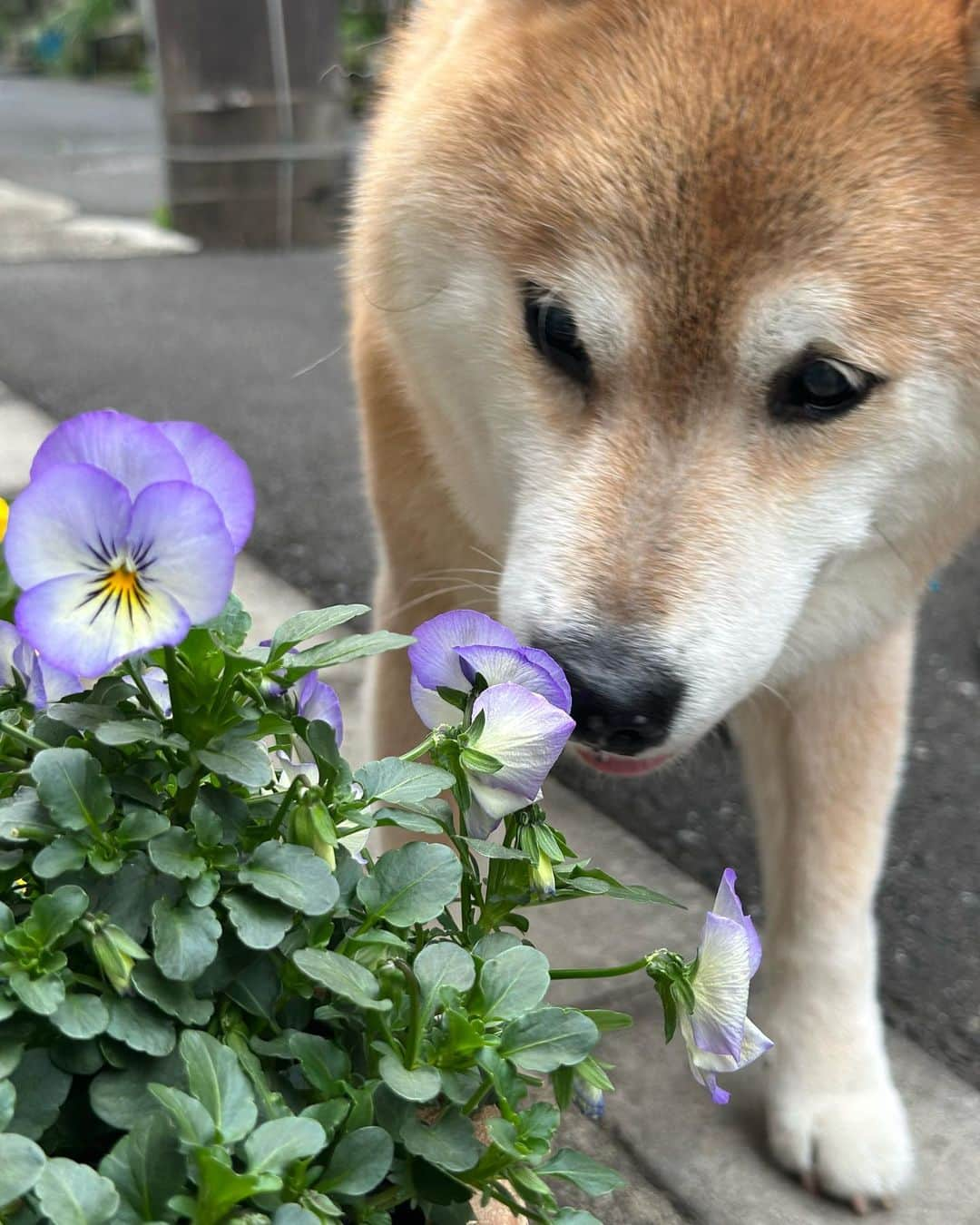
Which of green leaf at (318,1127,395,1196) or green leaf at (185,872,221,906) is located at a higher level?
green leaf at (185,872,221,906)

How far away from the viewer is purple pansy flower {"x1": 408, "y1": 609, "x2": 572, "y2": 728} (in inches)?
27.5

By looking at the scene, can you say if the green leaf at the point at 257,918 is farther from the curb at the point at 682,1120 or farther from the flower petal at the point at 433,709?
the curb at the point at 682,1120

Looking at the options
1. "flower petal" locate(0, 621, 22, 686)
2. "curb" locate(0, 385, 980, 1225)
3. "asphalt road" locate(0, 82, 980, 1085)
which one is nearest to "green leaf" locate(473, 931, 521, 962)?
"flower petal" locate(0, 621, 22, 686)

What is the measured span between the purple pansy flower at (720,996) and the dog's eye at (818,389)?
64 cm

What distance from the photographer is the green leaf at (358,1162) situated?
585 millimetres

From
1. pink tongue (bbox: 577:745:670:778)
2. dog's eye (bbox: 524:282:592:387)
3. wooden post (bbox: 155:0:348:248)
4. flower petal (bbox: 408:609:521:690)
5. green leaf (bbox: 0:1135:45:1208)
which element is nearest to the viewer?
green leaf (bbox: 0:1135:45:1208)

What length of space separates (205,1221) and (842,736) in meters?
1.20

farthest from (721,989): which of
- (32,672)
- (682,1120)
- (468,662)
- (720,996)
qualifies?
(682,1120)

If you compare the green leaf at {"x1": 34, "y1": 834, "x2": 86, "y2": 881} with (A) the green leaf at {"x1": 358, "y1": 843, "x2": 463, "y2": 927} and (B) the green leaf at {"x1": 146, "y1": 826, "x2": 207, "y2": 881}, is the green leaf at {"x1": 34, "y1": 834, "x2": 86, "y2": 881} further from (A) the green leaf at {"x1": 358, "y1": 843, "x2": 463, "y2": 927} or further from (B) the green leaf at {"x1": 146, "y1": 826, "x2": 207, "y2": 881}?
(A) the green leaf at {"x1": 358, "y1": 843, "x2": 463, "y2": 927}

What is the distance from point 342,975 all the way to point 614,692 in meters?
0.54

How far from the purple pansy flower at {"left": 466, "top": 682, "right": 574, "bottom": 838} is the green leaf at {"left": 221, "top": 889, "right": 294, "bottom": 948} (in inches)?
4.6

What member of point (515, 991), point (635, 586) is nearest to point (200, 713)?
point (515, 991)

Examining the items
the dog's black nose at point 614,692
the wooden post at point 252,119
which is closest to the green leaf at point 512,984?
the dog's black nose at point 614,692

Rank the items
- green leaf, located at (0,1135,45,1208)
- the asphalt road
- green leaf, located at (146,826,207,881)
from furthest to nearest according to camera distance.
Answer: the asphalt road
green leaf, located at (146,826,207,881)
green leaf, located at (0,1135,45,1208)
